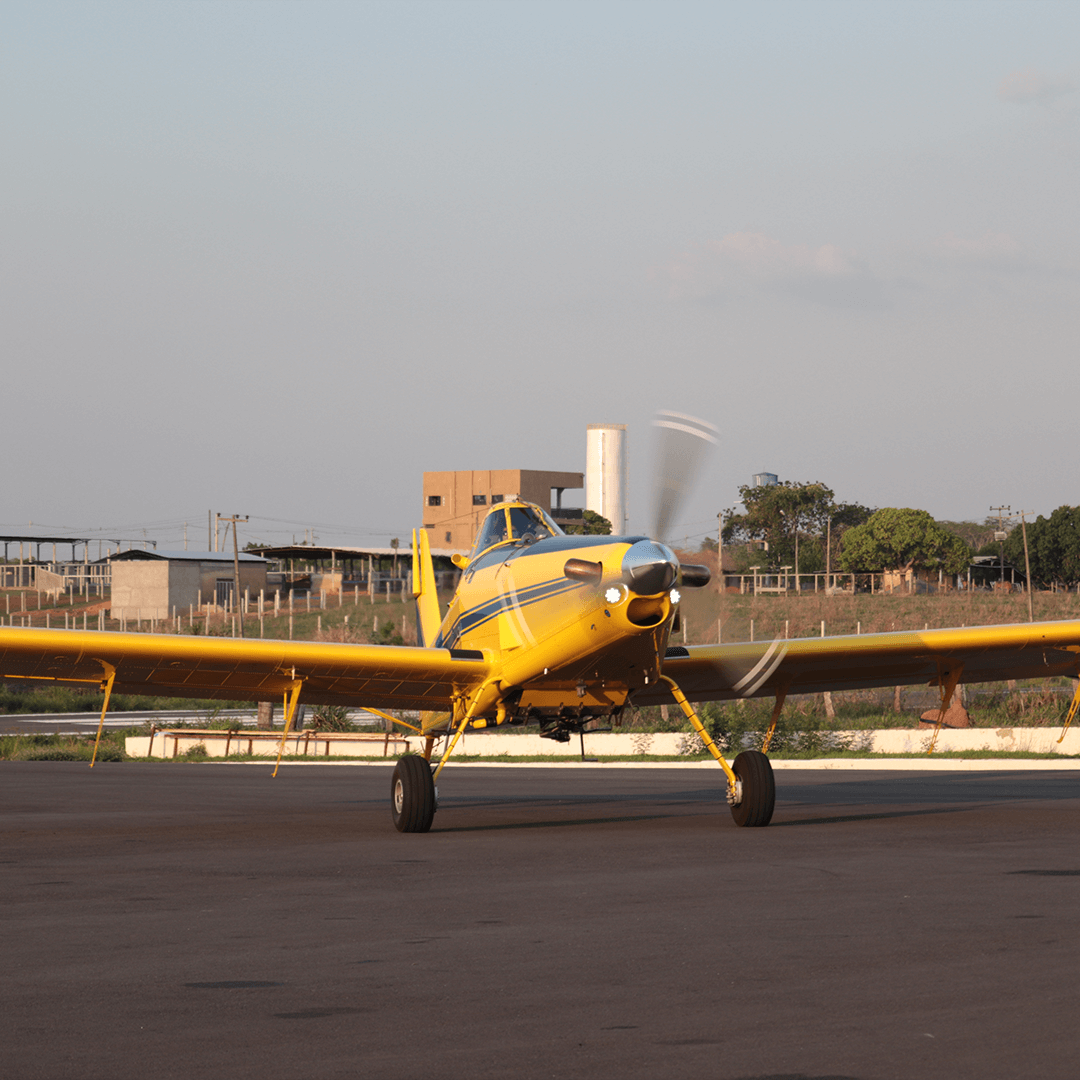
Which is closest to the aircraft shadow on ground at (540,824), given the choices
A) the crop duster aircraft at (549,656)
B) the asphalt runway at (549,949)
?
the asphalt runway at (549,949)

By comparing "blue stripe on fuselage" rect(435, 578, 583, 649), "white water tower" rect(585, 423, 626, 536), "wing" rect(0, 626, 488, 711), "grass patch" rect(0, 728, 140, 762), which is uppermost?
"white water tower" rect(585, 423, 626, 536)

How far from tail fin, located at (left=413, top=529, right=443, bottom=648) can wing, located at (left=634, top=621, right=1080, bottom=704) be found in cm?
486

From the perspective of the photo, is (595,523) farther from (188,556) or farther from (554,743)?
(554,743)

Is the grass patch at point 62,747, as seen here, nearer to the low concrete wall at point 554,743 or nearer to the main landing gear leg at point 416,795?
the low concrete wall at point 554,743

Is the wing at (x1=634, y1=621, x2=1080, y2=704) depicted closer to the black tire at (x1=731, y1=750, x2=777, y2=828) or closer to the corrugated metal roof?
the black tire at (x1=731, y1=750, x2=777, y2=828)

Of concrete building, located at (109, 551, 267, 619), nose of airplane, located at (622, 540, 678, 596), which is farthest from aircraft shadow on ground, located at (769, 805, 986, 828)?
concrete building, located at (109, 551, 267, 619)

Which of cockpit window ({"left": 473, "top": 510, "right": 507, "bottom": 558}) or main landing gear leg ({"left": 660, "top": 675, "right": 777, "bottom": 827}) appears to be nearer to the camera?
main landing gear leg ({"left": 660, "top": 675, "right": 777, "bottom": 827})

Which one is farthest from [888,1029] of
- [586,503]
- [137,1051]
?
[586,503]

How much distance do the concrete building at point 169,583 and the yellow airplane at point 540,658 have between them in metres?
81.6

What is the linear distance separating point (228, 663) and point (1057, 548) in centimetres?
11862

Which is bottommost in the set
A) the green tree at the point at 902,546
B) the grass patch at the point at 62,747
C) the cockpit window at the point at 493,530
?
the grass patch at the point at 62,747

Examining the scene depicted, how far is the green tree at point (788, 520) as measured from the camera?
434 feet

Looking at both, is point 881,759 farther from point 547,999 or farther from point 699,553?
point 547,999

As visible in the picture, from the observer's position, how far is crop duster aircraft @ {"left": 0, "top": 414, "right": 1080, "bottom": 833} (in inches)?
613
